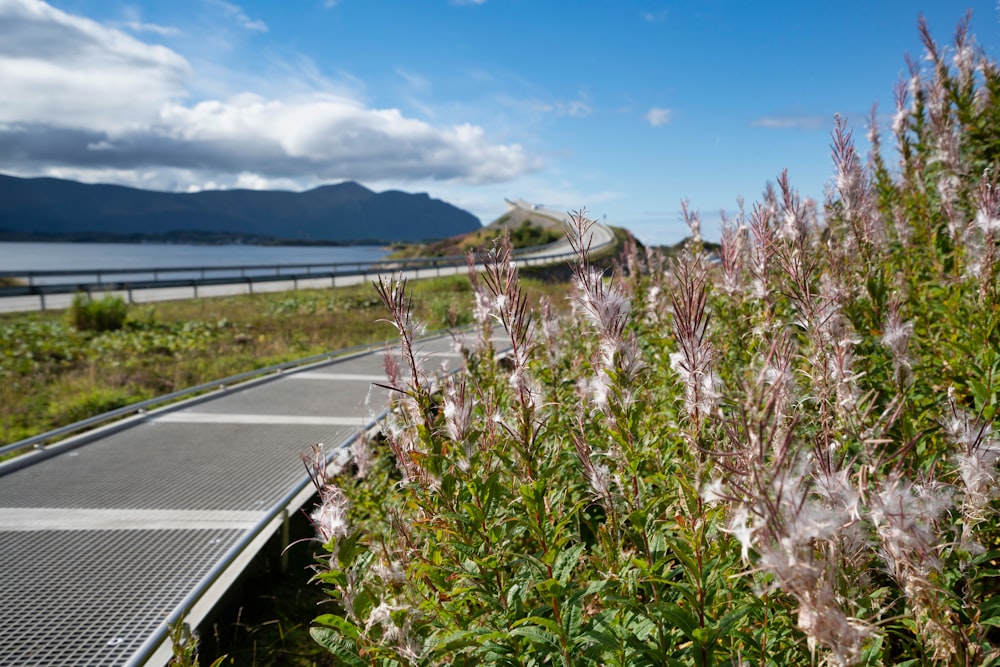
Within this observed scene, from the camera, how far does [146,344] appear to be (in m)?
13.5

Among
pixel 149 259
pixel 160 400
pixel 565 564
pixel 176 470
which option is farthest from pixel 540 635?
pixel 149 259

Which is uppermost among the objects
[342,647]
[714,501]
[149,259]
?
[149,259]

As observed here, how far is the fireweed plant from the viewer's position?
4.09 feet

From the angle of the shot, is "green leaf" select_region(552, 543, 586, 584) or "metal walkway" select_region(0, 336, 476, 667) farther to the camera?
"metal walkway" select_region(0, 336, 476, 667)

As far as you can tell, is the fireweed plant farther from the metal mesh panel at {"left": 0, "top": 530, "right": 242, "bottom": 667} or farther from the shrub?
the shrub

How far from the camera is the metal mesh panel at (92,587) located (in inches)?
130

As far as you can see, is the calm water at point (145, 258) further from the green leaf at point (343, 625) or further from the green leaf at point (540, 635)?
the green leaf at point (540, 635)

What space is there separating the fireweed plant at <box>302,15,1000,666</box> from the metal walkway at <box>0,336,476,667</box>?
29.9 inches

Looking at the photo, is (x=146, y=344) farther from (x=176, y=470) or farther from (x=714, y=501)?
(x=714, y=501)

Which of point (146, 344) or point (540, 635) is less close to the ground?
point (540, 635)

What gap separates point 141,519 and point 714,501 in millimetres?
5053

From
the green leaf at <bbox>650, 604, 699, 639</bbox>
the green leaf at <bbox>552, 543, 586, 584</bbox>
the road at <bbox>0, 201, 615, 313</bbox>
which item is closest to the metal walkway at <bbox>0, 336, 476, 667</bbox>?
the green leaf at <bbox>552, 543, 586, 584</bbox>

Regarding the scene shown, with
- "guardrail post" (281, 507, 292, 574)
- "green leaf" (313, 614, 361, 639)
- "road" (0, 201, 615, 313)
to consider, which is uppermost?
"road" (0, 201, 615, 313)

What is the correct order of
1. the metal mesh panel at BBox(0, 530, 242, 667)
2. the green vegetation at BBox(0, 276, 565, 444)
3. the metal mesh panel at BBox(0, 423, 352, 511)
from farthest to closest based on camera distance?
1. the green vegetation at BBox(0, 276, 565, 444)
2. the metal mesh panel at BBox(0, 423, 352, 511)
3. the metal mesh panel at BBox(0, 530, 242, 667)
